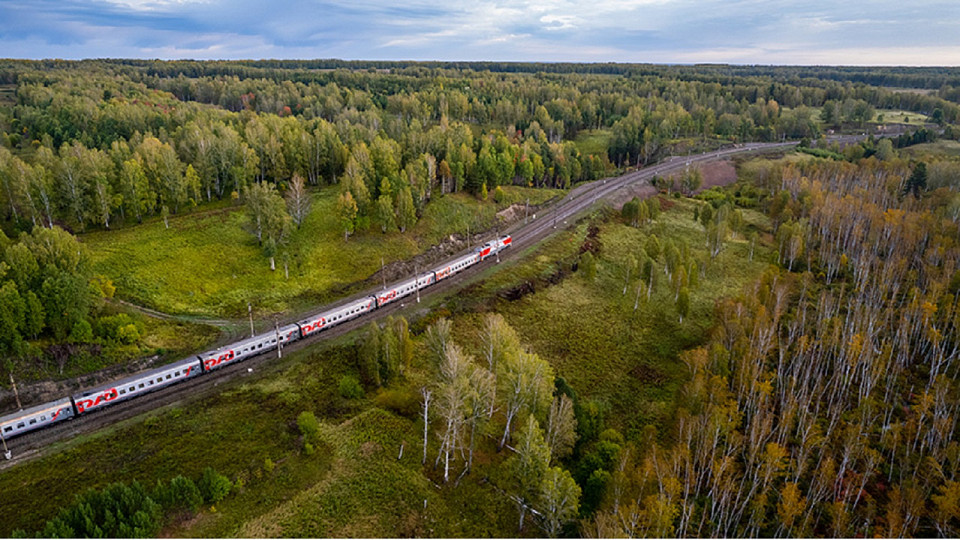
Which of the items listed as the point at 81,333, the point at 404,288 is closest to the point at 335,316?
the point at 404,288

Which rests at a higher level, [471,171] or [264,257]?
[471,171]

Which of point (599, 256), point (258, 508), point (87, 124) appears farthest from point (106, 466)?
point (87, 124)

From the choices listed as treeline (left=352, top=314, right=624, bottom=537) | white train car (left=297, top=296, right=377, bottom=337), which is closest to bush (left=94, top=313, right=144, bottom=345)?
white train car (left=297, top=296, right=377, bottom=337)

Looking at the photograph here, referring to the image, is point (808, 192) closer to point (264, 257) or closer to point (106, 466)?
point (264, 257)

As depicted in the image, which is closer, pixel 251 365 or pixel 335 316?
pixel 251 365

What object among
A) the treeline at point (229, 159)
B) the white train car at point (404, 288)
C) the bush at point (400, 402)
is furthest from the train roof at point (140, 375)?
the treeline at point (229, 159)

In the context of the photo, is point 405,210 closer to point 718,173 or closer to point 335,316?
point 335,316

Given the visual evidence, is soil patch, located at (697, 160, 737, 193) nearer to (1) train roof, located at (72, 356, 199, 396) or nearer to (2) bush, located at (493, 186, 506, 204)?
(2) bush, located at (493, 186, 506, 204)
